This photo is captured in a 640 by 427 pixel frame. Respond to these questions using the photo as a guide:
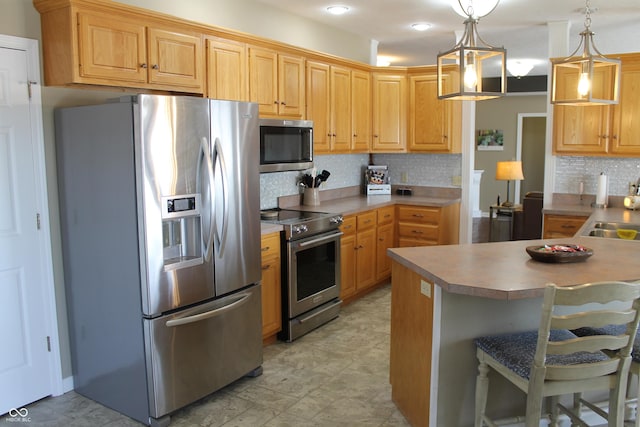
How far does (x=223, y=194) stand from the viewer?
313 cm

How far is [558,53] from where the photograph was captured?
5.20m

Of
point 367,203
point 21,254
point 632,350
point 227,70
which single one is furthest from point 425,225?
point 21,254

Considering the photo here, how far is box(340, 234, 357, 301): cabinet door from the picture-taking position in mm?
4805

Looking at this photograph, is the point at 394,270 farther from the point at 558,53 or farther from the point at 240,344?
the point at 558,53

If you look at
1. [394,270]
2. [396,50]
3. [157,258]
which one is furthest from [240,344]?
[396,50]

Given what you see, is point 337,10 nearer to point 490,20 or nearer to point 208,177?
point 490,20

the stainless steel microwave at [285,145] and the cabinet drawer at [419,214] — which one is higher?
the stainless steel microwave at [285,145]

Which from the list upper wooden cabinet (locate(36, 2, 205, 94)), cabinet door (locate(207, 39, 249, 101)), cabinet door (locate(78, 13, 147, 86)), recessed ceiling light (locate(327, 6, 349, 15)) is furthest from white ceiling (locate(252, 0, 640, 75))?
cabinet door (locate(78, 13, 147, 86))

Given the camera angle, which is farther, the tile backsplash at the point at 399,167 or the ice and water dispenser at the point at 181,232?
the tile backsplash at the point at 399,167

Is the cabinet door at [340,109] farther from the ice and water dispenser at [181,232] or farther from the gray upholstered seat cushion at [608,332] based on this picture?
the gray upholstered seat cushion at [608,332]

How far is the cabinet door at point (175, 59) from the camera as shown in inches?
130

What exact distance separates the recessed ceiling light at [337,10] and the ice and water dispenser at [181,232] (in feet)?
8.41

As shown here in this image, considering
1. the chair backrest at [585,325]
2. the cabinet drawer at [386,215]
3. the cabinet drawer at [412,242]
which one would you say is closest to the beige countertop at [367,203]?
the cabinet drawer at [386,215]

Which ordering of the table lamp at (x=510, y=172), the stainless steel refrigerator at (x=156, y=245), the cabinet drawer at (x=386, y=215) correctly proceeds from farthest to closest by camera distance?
the table lamp at (x=510, y=172)
the cabinet drawer at (x=386, y=215)
the stainless steel refrigerator at (x=156, y=245)
